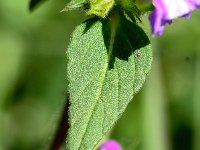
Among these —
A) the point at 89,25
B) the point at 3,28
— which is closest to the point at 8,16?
the point at 3,28

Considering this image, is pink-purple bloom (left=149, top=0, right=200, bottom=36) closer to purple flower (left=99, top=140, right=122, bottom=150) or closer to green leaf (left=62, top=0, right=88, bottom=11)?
green leaf (left=62, top=0, right=88, bottom=11)

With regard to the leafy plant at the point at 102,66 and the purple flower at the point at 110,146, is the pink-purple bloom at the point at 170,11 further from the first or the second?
the purple flower at the point at 110,146

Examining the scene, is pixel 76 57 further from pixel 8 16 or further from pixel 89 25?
pixel 8 16

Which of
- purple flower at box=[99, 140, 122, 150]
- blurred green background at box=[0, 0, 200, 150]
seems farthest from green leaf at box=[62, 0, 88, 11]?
blurred green background at box=[0, 0, 200, 150]

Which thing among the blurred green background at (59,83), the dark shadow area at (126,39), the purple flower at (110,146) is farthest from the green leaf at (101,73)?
the blurred green background at (59,83)

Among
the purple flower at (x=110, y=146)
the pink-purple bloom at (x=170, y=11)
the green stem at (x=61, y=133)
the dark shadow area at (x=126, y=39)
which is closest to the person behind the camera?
the pink-purple bloom at (x=170, y=11)

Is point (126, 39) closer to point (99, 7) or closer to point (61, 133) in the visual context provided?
point (99, 7)

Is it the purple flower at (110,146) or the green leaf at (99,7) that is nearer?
the green leaf at (99,7)
